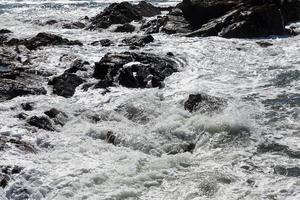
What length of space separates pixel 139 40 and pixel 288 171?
13962 mm

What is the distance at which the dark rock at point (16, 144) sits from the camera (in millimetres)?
11219

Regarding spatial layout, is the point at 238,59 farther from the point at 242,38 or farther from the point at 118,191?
the point at 118,191

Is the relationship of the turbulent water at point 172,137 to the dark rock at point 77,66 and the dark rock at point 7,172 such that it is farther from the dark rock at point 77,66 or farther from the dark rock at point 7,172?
the dark rock at point 77,66

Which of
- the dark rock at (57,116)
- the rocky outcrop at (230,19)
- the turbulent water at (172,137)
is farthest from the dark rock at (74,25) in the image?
the dark rock at (57,116)

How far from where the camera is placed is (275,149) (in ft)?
36.6

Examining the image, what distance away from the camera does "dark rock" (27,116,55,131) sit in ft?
41.5

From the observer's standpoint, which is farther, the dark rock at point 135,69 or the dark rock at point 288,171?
the dark rock at point 135,69

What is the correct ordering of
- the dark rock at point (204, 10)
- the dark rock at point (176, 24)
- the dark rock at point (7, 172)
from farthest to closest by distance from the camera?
the dark rock at point (176, 24) < the dark rock at point (204, 10) < the dark rock at point (7, 172)

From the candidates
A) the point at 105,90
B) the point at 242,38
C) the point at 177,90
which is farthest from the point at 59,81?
the point at 242,38

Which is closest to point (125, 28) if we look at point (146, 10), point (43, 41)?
point (43, 41)

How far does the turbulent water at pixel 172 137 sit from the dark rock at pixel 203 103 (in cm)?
27

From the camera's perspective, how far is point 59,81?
1653 centimetres

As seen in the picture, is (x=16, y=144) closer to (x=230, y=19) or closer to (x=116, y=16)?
(x=230, y=19)

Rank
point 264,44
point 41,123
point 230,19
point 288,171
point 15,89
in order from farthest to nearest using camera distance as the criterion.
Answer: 1. point 230,19
2. point 264,44
3. point 15,89
4. point 41,123
5. point 288,171
